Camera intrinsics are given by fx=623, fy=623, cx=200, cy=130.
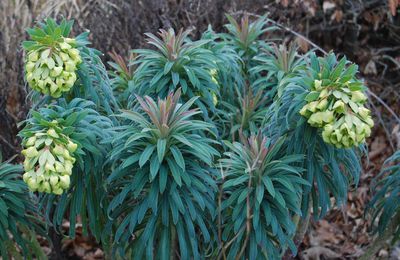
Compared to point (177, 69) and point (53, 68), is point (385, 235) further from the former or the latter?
point (53, 68)

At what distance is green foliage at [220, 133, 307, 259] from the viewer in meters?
2.72

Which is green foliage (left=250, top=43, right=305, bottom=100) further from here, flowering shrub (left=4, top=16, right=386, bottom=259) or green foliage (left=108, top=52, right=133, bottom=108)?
green foliage (left=108, top=52, right=133, bottom=108)

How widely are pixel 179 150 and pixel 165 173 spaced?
0.38 feet

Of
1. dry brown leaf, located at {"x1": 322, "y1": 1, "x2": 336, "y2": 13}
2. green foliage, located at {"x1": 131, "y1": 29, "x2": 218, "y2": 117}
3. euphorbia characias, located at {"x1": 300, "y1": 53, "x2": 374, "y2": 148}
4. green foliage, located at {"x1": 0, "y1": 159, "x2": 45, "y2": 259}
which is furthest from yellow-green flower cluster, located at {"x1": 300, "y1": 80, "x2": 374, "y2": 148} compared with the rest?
dry brown leaf, located at {"x1": 322, "y1": 1, "x2": 336, "y2": 13}

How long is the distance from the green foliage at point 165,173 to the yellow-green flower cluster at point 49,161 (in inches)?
8.7

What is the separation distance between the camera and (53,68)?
2.59 meters

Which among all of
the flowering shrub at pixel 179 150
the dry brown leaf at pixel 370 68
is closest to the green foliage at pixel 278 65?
the flowering shrub at pixel 179 150

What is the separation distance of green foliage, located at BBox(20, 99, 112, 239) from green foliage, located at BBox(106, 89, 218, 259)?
0.09 m

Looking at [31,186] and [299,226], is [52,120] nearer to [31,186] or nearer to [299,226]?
[31,186]

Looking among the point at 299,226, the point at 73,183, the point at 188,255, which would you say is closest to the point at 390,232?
the point at 299,226

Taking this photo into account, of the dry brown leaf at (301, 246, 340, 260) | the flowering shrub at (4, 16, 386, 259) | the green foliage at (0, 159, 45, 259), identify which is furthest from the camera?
the dry brown leaf at (301, 246, 340, 260)

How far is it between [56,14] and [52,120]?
2195 millimetres

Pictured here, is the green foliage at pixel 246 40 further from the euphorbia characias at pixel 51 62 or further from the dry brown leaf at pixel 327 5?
the dry brown leaf at pixel 327 5

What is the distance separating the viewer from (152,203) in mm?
2664
